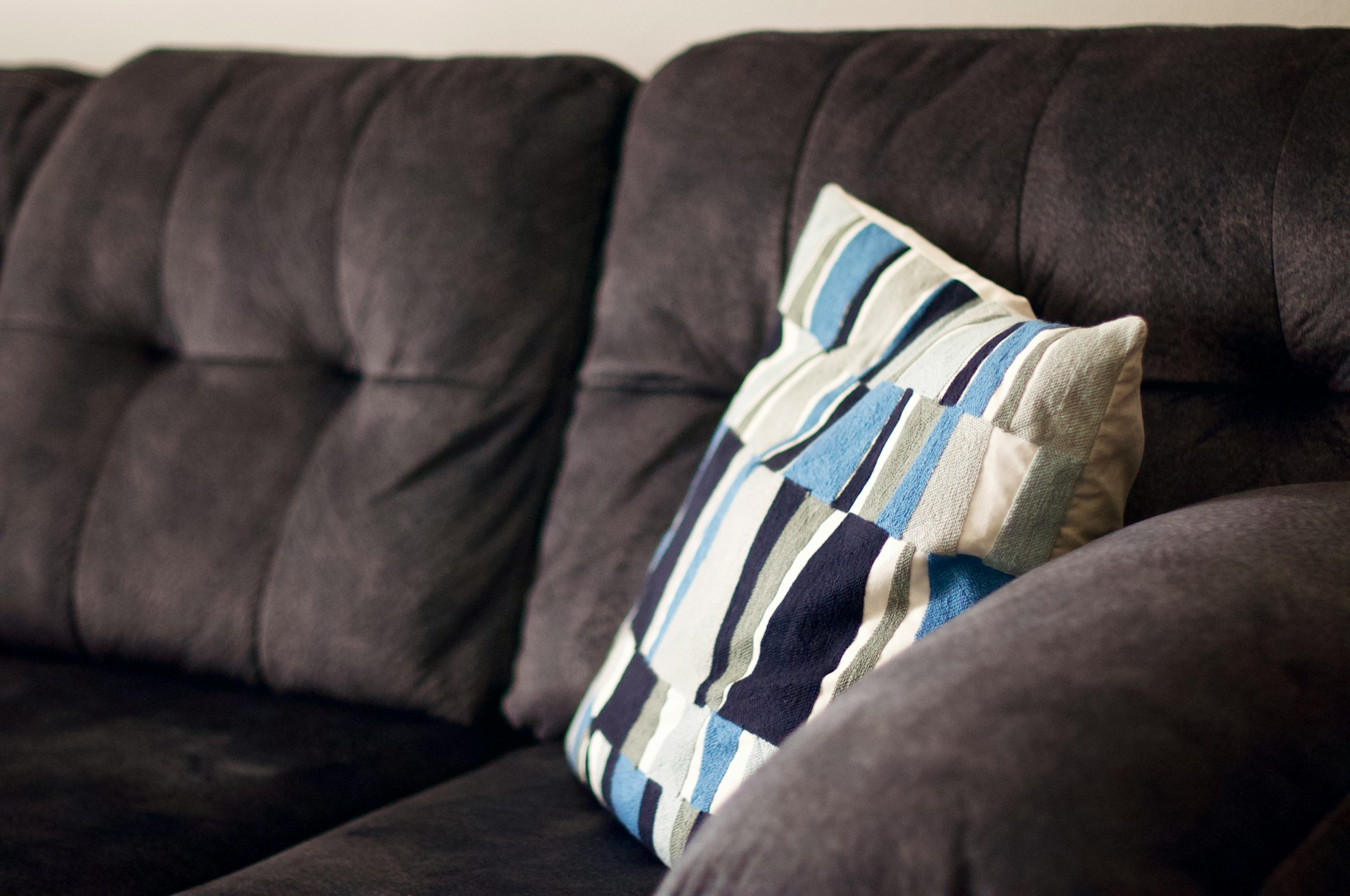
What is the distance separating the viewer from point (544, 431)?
3.62 feet

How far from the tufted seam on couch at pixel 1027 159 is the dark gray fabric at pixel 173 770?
64cm

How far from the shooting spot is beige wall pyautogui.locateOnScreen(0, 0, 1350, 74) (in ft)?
3.91

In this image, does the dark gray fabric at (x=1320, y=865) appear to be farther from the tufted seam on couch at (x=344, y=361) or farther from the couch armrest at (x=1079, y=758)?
the tufted seam on couch at (x=344, y=361)

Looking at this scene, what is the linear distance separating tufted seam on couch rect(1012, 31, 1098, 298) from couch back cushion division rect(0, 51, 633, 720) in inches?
17.3

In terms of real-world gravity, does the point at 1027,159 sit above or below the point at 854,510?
above

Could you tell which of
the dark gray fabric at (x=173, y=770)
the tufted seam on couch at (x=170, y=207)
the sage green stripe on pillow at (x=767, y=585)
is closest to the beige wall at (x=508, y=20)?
the tufted seam on couch at (x=170, y=207)

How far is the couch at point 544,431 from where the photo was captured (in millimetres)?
423

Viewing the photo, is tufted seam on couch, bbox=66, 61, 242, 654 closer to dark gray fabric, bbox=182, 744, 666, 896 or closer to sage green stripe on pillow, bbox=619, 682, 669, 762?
dark gray fabric, bbox=182, 744, 666, 896

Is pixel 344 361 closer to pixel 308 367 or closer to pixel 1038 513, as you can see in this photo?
pixel 308 367

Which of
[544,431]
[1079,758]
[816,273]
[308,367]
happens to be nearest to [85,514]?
[308,367]

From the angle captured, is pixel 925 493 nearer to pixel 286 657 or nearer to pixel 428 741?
pixel 428 741

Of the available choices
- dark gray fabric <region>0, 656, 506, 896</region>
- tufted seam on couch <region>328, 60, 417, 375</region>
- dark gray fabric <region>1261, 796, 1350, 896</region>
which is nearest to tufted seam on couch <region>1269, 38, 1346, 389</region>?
dark gray fabric <region>1261, 796, 1350, 896</region>

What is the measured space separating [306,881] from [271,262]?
2.34 feet

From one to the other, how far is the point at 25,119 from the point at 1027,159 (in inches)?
50.1
